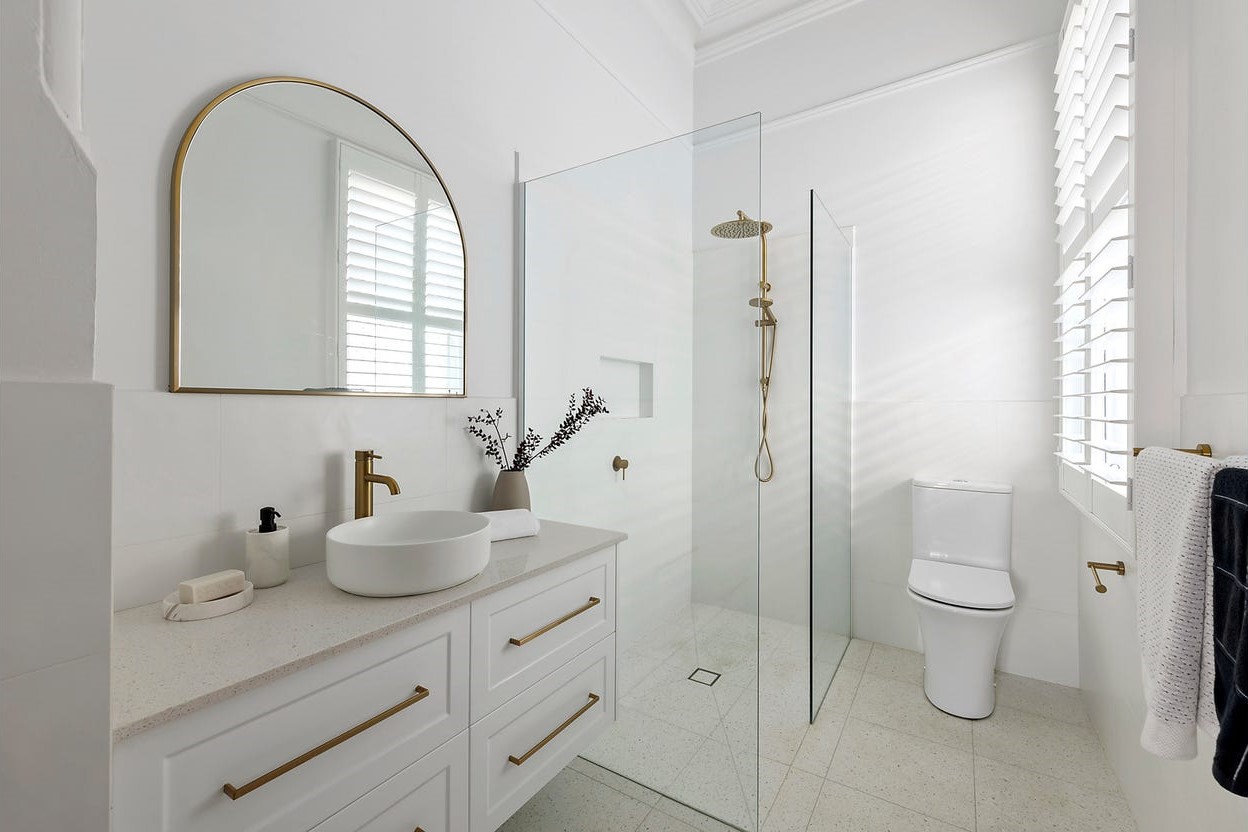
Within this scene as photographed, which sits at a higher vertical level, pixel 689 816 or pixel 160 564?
pixel 160 564

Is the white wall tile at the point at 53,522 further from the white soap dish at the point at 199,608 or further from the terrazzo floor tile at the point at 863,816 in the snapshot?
the terrazzo floor tile at the point at 863,816

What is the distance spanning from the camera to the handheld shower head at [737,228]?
1.67 m

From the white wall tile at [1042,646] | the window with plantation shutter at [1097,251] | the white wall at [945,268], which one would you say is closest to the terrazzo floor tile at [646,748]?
the window with plantation shutter at [1097,251]

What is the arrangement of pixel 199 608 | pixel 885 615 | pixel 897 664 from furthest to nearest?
pixel 885 615 < pixel 897 664 < pixel 199 608

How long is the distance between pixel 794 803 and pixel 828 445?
1.22m

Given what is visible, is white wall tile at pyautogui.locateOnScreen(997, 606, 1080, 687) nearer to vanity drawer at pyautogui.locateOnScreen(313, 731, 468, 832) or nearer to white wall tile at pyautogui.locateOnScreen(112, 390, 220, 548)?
vanity drawer at pyautogui.locateOnScreen(313, 731, 468, 832)

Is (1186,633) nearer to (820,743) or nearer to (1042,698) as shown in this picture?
(820,743)

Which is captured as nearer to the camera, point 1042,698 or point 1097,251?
point 1097,251

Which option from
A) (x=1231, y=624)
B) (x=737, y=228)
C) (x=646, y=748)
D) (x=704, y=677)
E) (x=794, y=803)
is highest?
(x=737, y=228)

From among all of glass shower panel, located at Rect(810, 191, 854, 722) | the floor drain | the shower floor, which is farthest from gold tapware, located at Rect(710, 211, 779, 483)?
the floor drain

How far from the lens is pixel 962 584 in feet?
6.99

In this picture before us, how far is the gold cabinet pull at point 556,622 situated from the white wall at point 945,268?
5.63 ft

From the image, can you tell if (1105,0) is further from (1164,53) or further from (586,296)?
(586,296)

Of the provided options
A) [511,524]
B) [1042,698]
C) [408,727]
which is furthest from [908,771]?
[408,727]
